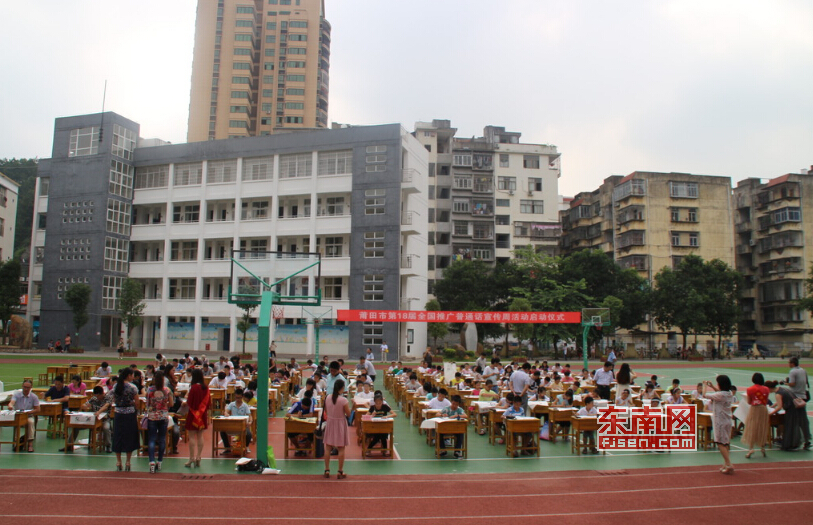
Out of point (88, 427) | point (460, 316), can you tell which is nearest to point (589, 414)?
point (88, 427)

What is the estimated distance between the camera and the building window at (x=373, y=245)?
43062mm

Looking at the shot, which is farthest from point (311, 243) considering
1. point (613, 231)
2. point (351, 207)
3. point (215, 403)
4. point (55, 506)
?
point (55, 506)

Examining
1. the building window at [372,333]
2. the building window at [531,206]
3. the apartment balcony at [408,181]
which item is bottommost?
the building window at [372,333]

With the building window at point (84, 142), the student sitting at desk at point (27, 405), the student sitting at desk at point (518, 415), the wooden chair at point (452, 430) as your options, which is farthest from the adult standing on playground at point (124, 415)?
the building window at point (84, 142)

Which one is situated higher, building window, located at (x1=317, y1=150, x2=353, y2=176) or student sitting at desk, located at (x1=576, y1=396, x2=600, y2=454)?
building window, located at (x1=317, y1=150, x2=353, y2=176)

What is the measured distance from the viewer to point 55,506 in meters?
7.92

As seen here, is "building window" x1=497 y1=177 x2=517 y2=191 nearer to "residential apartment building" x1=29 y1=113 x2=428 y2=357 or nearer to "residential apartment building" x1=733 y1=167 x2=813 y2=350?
"residential apartment building" x1=29 y1=113 x2=428 y2=357

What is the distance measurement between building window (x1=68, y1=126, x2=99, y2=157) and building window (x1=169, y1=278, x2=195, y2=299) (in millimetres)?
12411

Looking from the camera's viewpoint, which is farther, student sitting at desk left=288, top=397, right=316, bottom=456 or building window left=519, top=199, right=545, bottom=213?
building window left=519, top=199, right=545, bottom=213

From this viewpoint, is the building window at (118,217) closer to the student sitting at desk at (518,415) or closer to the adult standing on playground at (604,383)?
the adult standing on playground at (604,383)

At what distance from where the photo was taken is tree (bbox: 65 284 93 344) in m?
43.4

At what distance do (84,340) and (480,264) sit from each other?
3386 cm

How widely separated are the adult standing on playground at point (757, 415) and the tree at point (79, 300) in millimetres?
44841

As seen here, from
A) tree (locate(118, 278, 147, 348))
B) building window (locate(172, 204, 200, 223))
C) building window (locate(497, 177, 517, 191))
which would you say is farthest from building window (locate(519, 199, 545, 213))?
tree (locate(118, 278, 147, 348))
